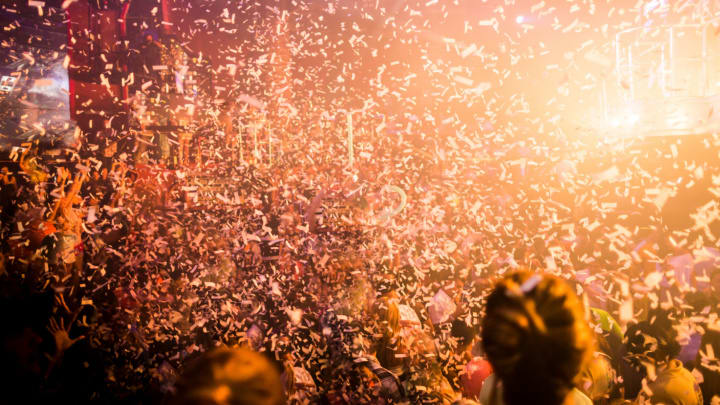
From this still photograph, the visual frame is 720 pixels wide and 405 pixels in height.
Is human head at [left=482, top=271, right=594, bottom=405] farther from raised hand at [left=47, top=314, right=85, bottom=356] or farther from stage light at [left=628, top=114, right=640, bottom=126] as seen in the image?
stage light at [left=628, top=114, right=640, bottom=126]

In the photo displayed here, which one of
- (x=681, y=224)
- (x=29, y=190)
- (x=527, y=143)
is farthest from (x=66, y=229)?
(x=527, y=143)

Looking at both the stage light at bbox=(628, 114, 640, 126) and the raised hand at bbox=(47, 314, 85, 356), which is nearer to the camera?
the raised hand at bbox=(47, 314, 85, 356)

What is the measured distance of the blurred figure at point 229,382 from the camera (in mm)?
718

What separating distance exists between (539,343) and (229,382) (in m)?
0.63

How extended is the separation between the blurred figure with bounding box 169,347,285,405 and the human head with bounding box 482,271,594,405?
0.48 meters

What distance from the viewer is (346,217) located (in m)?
4.57

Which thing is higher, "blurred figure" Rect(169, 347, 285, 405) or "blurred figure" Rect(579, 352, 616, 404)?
"blurred figure" Rect(169, 347, 285, 405)

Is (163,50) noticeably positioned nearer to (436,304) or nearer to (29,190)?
(29,190)

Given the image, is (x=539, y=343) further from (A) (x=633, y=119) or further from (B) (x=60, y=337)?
(A) (x=633, y=119)

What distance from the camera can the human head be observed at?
0.84 meters

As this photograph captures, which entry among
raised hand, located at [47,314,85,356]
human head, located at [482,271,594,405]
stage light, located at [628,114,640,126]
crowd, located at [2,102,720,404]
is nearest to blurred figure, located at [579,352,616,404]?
crowd, located at [2,102,720,404]

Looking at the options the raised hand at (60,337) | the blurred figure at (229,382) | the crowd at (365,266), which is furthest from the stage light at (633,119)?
the raised hand at (60,337)

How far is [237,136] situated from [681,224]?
5707 mm

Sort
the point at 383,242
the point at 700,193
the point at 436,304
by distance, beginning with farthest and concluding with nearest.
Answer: the point at 383,242 → the point at 436,304 → the point at 700,193
